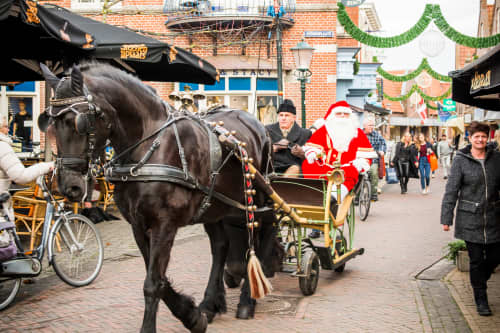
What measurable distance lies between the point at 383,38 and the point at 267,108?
247 inches

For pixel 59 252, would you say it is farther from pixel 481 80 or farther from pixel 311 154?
pixel 481 80

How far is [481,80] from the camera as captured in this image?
4910 millimetres

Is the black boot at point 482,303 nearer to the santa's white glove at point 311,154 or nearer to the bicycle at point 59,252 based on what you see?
the santa's white glove at point 311,154

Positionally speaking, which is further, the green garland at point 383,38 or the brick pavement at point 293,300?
the green garland at point 383,38

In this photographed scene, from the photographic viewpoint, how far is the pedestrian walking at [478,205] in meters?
5.24

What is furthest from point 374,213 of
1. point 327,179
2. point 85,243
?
point 85,243

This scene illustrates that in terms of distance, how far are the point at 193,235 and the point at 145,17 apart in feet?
38.1

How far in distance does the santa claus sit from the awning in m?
1.31

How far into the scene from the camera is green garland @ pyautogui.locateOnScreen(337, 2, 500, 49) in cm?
1272

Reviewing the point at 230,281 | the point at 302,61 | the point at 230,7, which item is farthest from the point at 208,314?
the point at 230,7

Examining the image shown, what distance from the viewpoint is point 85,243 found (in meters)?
6.35

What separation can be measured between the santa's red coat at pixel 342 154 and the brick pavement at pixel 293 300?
1.34 m

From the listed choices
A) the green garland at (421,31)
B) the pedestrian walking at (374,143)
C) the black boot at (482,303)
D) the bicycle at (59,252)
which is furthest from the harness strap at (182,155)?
the pedestrian walking at (374,143)

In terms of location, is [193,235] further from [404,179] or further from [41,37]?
[404,179]
